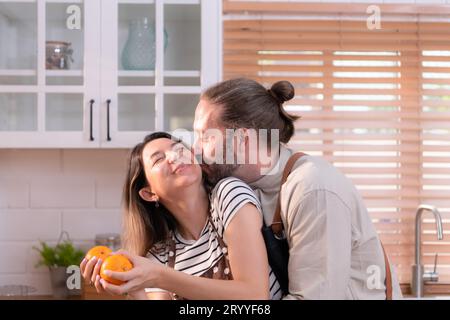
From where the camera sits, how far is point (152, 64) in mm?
2035

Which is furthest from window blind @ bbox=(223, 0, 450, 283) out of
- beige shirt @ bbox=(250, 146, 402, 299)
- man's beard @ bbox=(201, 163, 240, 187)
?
beige shirt @ bbox=(250, 146, 402, 299)

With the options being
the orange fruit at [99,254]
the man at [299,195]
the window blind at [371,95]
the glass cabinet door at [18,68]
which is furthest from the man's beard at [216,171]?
the window blind at [371,95]

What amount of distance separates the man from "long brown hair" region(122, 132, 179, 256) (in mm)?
117

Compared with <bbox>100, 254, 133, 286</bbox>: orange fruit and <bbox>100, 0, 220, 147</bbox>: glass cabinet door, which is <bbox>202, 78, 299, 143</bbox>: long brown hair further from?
Answer: <bbox>100, 0, 220, 147</bbox>: glass cabinet door

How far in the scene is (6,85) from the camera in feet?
6.60

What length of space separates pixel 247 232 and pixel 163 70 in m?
1.00

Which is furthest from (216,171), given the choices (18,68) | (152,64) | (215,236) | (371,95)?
(371,95)

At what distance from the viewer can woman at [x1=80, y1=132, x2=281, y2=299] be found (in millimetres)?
1086

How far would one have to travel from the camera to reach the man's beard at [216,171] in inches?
50.5

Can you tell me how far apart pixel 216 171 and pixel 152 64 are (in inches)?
32.4

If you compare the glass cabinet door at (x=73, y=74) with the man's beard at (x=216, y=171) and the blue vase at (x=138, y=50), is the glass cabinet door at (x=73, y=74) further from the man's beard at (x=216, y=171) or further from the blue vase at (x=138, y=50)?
the man's beard at (x=216, y=171)

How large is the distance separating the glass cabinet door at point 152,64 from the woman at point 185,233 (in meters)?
0.69
